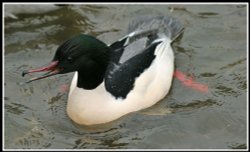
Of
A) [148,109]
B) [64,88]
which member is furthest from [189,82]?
[64,88]

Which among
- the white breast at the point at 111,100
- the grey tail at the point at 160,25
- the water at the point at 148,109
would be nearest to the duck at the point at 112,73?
the white breast at the point at 111,100

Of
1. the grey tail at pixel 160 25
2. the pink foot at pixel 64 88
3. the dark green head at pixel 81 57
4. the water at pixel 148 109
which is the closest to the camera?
the dark green head at pixel 81 57

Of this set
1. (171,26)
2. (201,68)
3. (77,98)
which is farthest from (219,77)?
(77,98)

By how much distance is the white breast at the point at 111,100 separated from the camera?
695 centimetres

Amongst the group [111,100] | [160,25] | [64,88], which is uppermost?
[160,25]

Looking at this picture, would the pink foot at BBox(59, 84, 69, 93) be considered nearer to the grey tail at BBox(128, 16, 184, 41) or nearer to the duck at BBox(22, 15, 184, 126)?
the duck at BBox(22, 15, 184, 126)

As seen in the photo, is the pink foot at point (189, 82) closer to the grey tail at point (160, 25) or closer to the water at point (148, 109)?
the water at point (148, 109)

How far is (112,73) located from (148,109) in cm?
63

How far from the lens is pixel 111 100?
7.01 m

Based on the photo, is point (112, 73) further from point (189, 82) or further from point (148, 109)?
point (189, 82)

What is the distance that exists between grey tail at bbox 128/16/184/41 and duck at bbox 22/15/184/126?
0.99 ft

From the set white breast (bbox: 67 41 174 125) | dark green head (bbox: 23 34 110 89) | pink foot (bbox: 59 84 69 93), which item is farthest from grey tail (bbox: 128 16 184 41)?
dark green head (bbox: 23 34 110 89)

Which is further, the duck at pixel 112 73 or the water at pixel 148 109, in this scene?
the water at pixel 148 109

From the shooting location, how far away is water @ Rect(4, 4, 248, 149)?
273 inches
